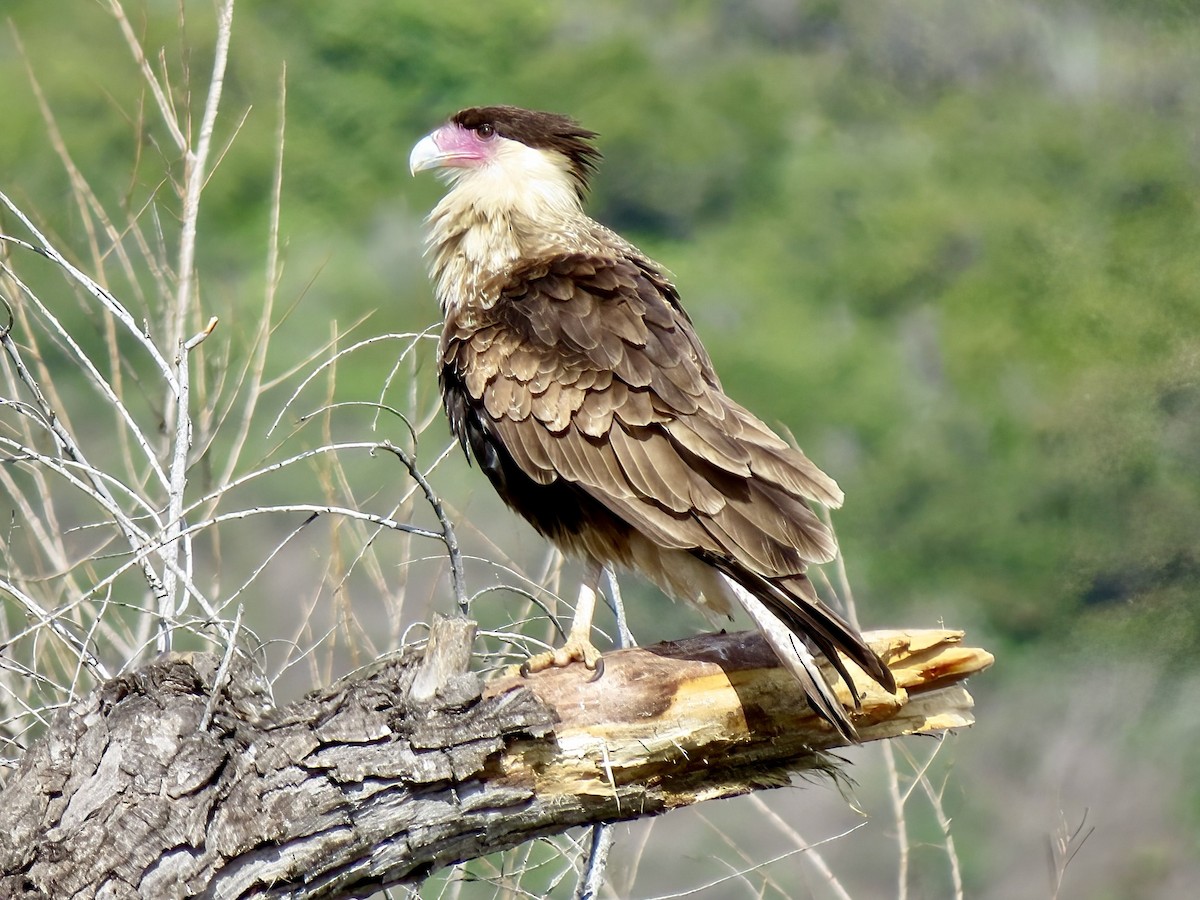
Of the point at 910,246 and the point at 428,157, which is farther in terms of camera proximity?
the point at 910,246

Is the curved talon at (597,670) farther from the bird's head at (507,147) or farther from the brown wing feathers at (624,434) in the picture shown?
the bird's head at (507,147)

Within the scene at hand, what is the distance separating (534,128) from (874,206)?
16.4ft

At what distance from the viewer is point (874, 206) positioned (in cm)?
807

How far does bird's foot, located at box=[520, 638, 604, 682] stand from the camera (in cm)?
260

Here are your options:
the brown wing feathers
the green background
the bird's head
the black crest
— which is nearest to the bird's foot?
the brown wing feathers

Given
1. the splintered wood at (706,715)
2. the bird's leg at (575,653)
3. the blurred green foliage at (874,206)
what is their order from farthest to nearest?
the blurred green foliage at (874,206), the bird's leg at (575,653), the splintered wood at (706,715)

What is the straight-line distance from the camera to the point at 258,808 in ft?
7.00

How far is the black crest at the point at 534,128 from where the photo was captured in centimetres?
355

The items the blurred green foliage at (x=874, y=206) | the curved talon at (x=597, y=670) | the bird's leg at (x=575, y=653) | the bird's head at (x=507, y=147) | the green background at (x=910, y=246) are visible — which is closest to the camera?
the curved talon at (x=597, y=670)

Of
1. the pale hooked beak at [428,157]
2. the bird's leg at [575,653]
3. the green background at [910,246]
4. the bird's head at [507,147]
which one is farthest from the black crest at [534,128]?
the green background at [910,246]

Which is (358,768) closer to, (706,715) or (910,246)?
(706,715)

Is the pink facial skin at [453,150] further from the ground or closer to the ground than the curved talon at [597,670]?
further from the ground

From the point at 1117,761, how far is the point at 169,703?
595 centimetres

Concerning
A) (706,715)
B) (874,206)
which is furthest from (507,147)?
(874,206)
